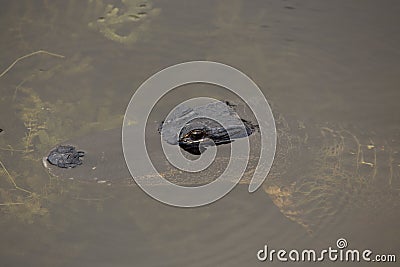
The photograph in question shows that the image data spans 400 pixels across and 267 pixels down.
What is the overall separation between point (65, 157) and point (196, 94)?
1.19 metres

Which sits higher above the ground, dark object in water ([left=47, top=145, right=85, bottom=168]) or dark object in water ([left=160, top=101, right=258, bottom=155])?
dark object in water ([left=160, top=101, right=258, bottom=155])

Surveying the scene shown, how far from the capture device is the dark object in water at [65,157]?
13.7 feet

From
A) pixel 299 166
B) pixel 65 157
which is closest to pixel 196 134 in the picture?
pixel 299 166

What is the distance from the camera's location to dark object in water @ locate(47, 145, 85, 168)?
4188 millimetres

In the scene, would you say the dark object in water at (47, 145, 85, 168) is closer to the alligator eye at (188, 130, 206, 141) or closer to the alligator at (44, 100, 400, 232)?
the alligator at (44, 100, 400, 232)

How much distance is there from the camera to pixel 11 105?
4582 mm

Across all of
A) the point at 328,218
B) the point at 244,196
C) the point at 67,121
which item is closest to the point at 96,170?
the point at 67,121

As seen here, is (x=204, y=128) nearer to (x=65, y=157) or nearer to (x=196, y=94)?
(x=196, y=94)

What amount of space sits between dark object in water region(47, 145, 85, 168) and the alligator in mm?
38

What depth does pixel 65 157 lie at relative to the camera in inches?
165

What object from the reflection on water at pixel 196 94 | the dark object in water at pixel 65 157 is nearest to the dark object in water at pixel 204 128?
the reflection on water at pixel 196 94

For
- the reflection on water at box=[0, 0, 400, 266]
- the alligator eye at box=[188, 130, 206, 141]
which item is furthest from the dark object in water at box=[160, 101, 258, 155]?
the reflection on water at box=[0, 0, 400, 266]

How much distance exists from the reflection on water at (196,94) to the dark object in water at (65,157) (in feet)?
0.39

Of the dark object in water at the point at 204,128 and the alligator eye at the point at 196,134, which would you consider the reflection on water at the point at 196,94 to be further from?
the alligator eye at the point at 196,134
